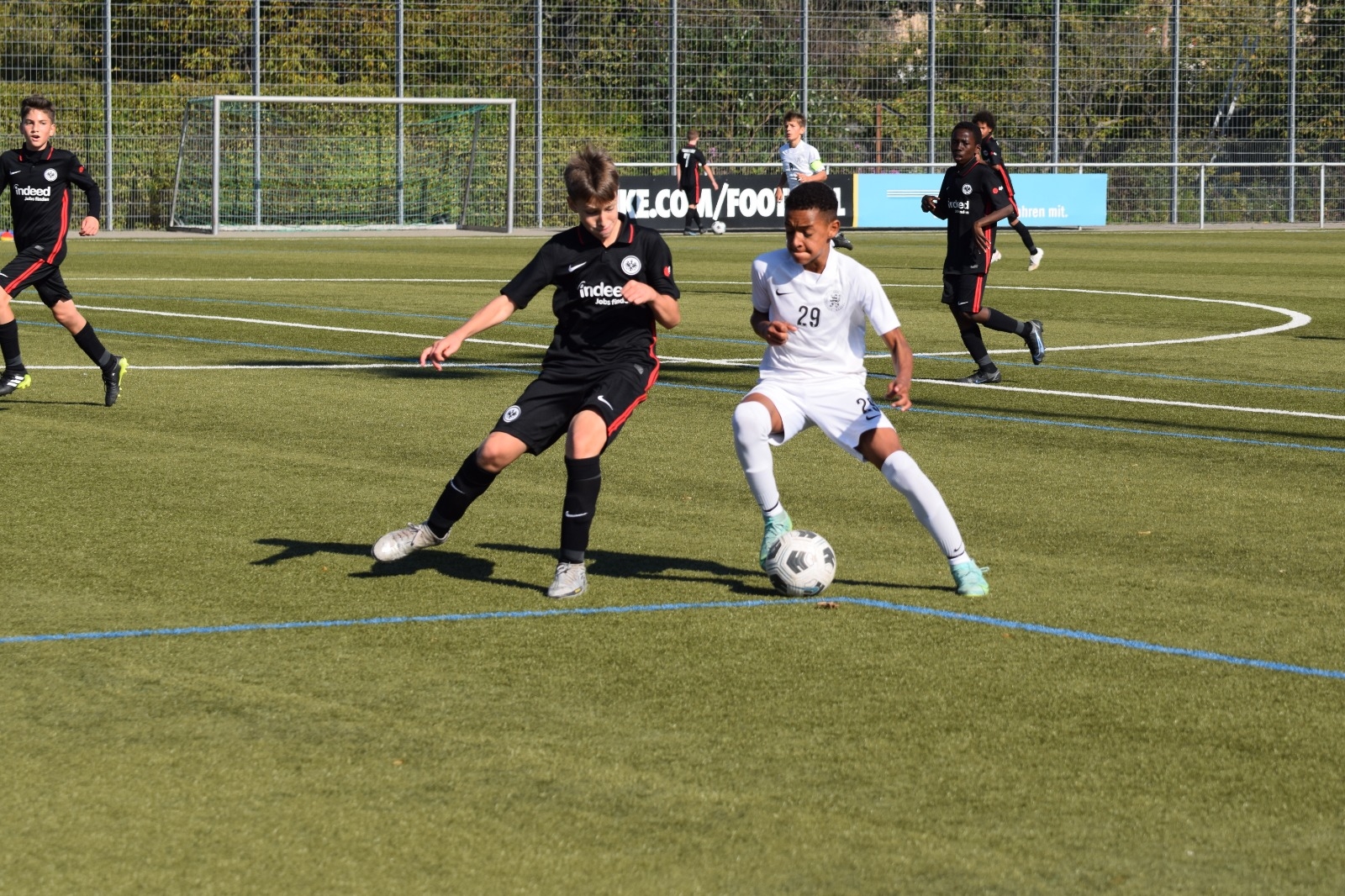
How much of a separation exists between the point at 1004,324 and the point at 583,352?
726 centimetres

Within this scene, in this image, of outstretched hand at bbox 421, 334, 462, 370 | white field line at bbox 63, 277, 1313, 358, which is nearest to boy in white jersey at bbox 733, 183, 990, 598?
outstretched hand at bbox 421, 334, 462, 370

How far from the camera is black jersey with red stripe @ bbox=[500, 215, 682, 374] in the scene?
7.07 m

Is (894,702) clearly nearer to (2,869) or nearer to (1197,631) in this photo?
(1197,631)

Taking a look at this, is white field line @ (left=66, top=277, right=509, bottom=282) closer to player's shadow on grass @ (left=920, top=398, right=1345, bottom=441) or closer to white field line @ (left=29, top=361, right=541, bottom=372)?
white field line @ (left=29, top=361, right=541, bottom=372)

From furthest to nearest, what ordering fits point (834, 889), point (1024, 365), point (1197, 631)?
1. point (1024, 365)
2. point (1197, 631)
3. point (834, 889)

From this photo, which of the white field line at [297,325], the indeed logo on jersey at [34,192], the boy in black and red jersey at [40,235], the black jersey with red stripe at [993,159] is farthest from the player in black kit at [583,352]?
the white field line at [297,325]

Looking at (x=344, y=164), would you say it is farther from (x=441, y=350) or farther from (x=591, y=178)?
(x=441, y=350)

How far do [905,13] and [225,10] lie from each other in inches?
637

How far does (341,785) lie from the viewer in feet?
15.1

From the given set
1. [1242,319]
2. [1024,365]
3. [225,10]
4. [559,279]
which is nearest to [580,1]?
[225,10]

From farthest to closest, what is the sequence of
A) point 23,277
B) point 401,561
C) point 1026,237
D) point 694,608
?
point 1026,237 → point 23,277 → point 401,561 → point 694,608

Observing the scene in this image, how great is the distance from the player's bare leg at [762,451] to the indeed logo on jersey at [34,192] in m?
6.89

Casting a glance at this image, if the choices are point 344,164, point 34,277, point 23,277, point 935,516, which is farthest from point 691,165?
point 935,516

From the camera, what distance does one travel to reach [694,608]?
6594 mm
